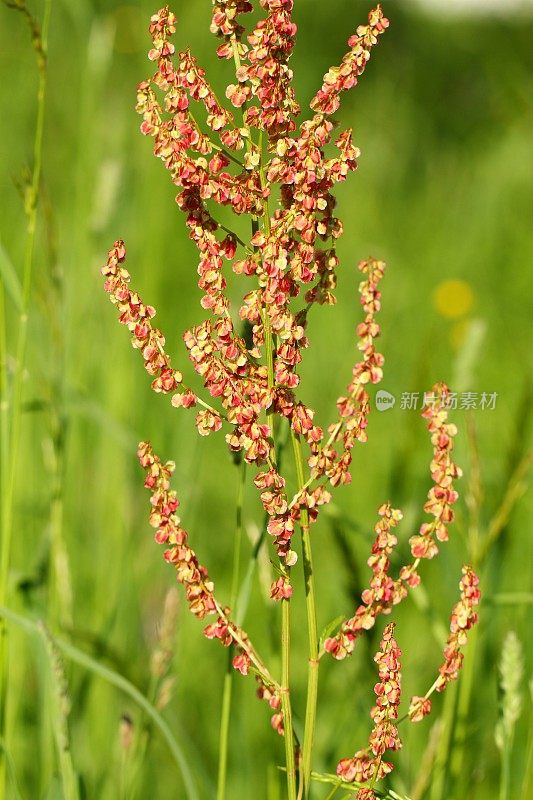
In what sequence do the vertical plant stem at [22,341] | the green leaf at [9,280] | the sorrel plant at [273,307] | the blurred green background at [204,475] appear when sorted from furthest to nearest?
the blurred green background at [204,475] < the green leaf at [9,280] < the vertical plant stem at [22,341] < the sorrel plant at [273,307]

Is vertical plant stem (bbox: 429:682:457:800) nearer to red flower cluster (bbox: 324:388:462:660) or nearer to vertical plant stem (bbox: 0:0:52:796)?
red flower cluster (bbox: 324:388:462:660)

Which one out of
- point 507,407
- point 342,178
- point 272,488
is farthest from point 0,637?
point 507,407

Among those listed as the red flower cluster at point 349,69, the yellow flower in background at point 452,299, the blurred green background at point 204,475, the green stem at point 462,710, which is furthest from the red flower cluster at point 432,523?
the yellow flower in background at point 452,299

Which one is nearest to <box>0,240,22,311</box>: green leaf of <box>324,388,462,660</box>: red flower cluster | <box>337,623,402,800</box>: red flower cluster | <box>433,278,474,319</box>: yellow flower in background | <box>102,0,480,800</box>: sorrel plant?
<box>102,0,480,800</box>: sorrel plant

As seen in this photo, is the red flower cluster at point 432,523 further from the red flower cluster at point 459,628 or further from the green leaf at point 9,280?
the green leaf at point 9,280

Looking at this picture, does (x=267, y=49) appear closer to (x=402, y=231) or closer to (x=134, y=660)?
(x=134, y=660)

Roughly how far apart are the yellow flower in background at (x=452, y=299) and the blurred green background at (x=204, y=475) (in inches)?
0.4

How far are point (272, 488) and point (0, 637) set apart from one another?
1.56 ft

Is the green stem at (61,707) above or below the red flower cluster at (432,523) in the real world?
below

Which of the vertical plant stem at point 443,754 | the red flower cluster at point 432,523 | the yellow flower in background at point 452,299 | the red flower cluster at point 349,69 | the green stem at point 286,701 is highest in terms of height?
the yellow flower in background at point 452,299

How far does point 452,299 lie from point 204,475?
136cm

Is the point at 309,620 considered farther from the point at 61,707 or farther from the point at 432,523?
the point at 61,707

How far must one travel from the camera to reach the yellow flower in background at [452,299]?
3.76 m

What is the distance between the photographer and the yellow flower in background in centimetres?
376
